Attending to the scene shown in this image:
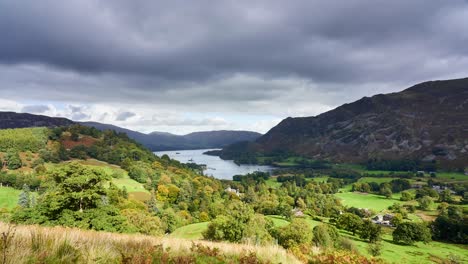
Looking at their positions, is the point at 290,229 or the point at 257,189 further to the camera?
the point at 257,189

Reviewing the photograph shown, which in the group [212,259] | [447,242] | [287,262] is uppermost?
[212,259]

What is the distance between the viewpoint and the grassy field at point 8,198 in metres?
76.3

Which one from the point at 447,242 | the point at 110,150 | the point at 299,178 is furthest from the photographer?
the point at 299,178

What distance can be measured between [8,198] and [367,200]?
143688 mm

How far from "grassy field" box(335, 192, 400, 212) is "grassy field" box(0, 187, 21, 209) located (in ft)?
412

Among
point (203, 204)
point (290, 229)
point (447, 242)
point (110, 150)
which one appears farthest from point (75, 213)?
point (110, 150)

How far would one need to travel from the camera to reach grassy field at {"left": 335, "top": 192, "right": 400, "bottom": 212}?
119062 millimetres

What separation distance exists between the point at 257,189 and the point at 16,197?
342 feet

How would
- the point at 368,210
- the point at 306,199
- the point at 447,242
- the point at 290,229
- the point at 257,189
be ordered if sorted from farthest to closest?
the point at 257,189 < the point at 306,199 < the point at 368,210 < the point at 447,242 < the point at 290,229

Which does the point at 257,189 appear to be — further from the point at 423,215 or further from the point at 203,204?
the point at 423,215

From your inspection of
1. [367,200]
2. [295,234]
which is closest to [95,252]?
[295,234]

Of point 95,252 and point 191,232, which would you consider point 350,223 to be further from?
point 95,252

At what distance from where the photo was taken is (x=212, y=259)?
670cm

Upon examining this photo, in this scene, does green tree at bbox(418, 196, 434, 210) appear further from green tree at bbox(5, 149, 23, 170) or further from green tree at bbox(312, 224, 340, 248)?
green tree at bbox(5, 149, 23, 170)
